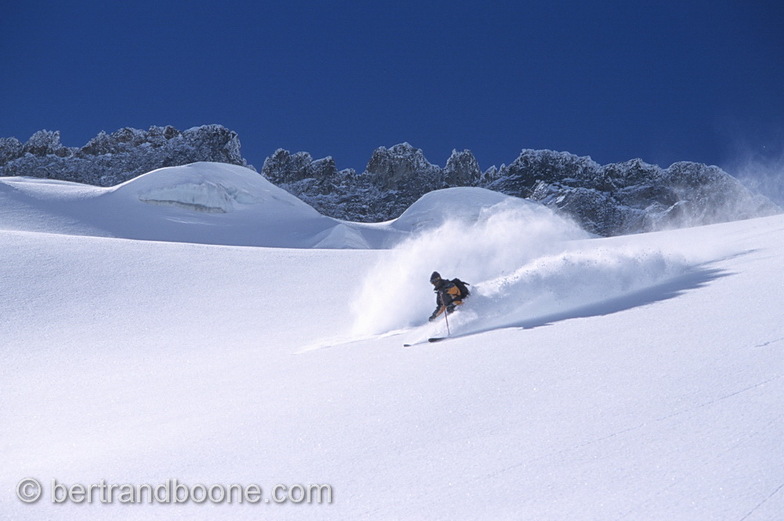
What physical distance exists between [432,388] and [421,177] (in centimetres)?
14467

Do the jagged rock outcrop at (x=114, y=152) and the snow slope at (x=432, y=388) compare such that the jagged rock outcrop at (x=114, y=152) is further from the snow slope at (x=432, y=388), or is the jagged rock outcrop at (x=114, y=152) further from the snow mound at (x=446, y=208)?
the snow slope at (x=432, y=388)

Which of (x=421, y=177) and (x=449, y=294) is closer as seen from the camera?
(x=449, y=294)

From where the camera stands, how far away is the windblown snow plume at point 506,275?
385 inches

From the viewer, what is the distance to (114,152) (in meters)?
134

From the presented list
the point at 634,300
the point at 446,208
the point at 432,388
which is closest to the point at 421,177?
the point at 446,208

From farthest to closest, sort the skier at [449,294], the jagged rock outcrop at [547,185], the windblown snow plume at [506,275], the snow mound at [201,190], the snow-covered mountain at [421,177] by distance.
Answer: the jagged rock outcrop at [547,185] < the snow-covered mountain at [421,177] < the snow mound at [201,190] < the windblown snow plume at [506,275] < the skier at [449,294]

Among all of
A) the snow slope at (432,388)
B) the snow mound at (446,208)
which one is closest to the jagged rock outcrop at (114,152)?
the snow mound at (446,208)

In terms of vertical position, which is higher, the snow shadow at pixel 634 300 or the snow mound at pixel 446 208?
the snow mound at pixel 446 208

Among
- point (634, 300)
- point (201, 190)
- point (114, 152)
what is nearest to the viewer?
point (634, 300)

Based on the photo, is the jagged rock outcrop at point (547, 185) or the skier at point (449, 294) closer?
the skier at point (449, 294)

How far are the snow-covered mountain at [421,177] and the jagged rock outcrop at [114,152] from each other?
193 millimetres

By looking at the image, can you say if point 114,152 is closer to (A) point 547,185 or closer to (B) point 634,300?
(A) point 547,185

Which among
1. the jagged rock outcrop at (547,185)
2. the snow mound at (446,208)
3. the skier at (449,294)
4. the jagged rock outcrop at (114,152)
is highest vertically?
the jagged rock outcrop at (114,152)

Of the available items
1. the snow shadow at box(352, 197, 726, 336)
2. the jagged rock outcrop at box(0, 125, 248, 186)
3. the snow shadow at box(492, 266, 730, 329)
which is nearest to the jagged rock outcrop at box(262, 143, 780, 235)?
the jagged rock outcrop at box(0, 125, 248, 186)
